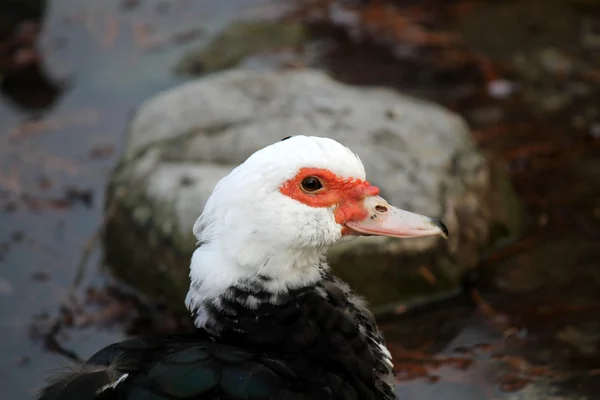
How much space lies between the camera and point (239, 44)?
7.21 m

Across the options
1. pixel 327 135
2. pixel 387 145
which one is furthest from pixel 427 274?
pixel 327 135

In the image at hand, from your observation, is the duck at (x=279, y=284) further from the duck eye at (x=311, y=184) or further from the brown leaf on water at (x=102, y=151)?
the brown leaf on water at (x=102, y=151)

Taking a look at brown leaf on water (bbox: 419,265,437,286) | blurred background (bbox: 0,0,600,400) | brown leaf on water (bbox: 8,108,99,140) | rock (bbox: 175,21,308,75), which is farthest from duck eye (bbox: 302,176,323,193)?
rock (bbox: 175,21,308,75)

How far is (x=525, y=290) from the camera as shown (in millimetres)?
4805

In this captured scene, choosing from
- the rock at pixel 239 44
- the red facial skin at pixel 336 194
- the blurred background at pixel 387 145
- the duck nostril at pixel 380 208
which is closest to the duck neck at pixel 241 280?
the red facial skin at pixel 336 194

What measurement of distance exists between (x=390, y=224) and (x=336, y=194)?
221 mm

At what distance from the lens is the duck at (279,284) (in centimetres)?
299

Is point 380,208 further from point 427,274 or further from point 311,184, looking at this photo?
point 427,274

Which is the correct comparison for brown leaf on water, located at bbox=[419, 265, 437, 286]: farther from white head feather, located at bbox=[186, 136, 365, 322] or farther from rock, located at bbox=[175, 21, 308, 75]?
rock, located at bbox=[175, 21, 308, 75]

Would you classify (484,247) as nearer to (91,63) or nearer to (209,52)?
(209,52)

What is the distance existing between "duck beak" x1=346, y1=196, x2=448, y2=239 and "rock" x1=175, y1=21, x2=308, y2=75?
3.91 meters

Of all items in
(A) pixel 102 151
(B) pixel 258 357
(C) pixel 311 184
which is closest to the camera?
(B) pixel 258 357

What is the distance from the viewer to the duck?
2986 mm

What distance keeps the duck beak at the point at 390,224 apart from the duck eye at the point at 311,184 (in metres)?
0.18
